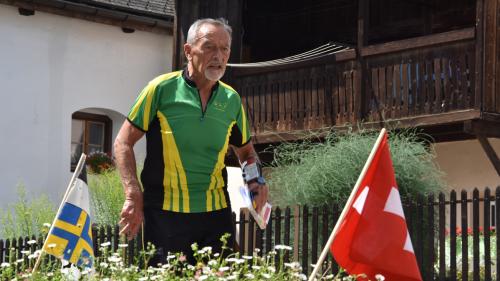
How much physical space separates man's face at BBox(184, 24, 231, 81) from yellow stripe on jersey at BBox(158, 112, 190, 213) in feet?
0.95

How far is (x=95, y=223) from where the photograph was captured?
44.8 ft

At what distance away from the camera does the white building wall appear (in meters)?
15.5

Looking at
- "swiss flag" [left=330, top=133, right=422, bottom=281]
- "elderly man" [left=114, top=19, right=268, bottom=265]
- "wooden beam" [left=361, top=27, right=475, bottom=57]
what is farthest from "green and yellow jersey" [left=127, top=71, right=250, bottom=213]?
"wooden beam" [left=361, top=27, right=475, bottom=57]

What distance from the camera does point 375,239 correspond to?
5.97 metres

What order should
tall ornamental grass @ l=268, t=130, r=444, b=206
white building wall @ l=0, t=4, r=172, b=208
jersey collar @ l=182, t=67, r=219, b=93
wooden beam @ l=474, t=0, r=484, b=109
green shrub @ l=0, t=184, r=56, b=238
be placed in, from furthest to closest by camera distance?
white building wall @ l=0, t=4, r=172, b=208 → green shrub @ l=0, t=184, r=56, b=238 → wooden beam @ l=474, t=0, r=484, b=109 → tall ornamental grass @ l=268, t=130, r=444, b=206 → jersey collar @ l=182, t=67, r=219, b=93

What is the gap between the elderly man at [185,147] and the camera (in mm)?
5160

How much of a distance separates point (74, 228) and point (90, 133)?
10.1 metres

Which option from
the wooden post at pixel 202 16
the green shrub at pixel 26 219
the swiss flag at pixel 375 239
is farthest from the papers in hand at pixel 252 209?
the wooden post at pixel 202 16

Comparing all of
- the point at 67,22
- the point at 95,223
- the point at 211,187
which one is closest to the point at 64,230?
the point at 211,187

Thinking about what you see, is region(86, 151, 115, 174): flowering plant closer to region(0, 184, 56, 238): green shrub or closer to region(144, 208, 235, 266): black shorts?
region(0, 184, 56, 238): green shrub

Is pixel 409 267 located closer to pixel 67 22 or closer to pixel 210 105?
pixel 210 105

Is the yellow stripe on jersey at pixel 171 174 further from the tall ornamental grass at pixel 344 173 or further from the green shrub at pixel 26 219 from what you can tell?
the green shrub at pixel 26 219

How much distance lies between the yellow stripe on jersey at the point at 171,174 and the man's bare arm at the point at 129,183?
119 mm

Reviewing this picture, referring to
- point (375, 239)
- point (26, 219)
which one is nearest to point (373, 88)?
point (26, 219)
